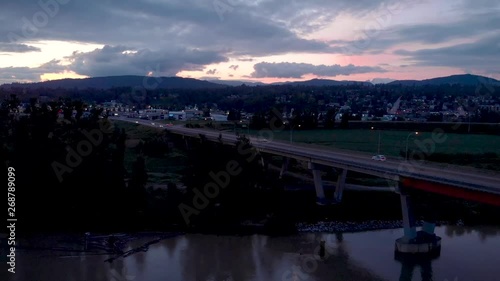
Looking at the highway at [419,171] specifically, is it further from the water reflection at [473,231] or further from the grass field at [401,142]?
the grass field at [401,142]

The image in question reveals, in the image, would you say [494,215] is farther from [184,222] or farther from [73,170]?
[73,170]

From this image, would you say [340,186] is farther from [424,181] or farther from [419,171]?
[424,181]

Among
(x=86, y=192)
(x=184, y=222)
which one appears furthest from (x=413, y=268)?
(x=86, y=192)

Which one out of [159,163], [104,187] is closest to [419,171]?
[104,187]

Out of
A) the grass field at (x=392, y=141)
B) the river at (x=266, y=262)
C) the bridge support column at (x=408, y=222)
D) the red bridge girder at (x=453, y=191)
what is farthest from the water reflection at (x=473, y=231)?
the grass field at (x=392, y=141)

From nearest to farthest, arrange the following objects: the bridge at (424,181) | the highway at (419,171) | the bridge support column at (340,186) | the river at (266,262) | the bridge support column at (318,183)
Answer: the river at (266,262) < the bridge at (424,181) < the highway at (419,171) < the bridge support column at (340,186) < the bridge support column at (318,183)

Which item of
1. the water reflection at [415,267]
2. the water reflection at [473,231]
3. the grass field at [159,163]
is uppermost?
the grass field at [159,163]
